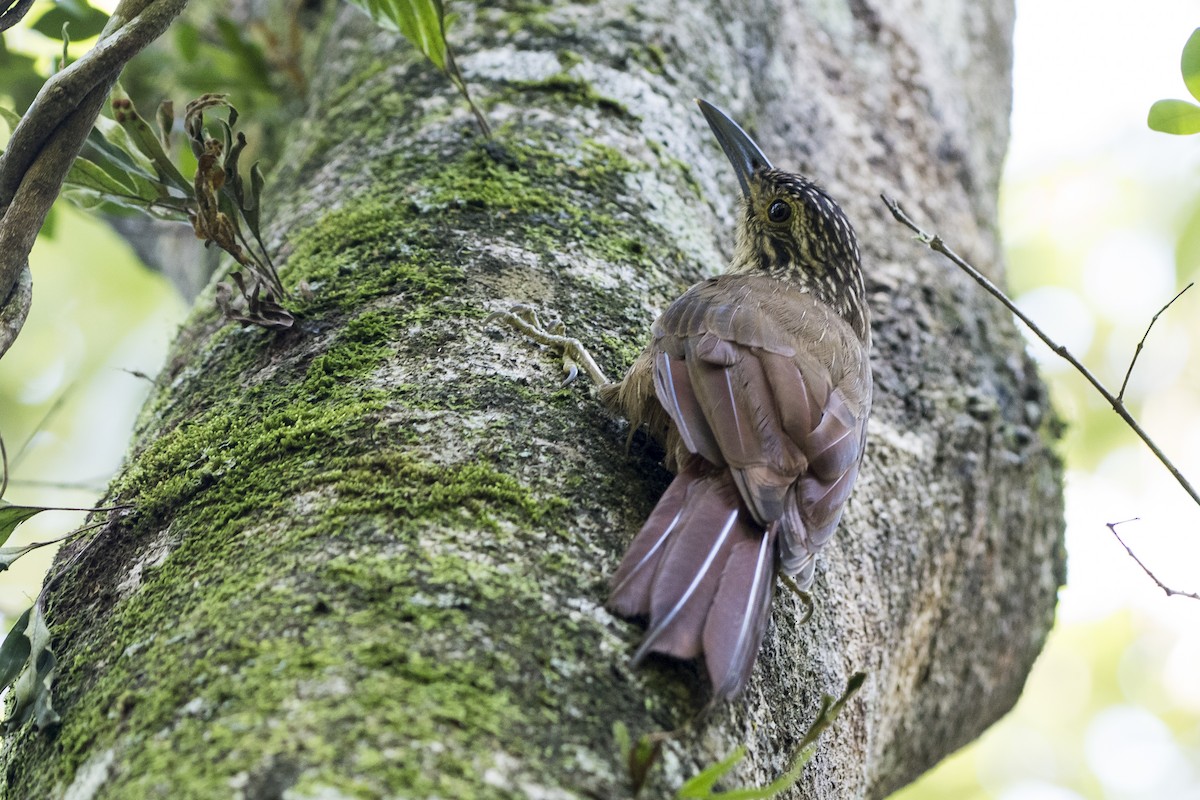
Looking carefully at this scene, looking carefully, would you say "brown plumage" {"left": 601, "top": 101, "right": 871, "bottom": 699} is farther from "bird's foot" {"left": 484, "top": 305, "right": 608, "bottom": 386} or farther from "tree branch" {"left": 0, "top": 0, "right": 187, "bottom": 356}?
"tree branch" {"left": 0, "top": 0, "right": 187, "bottom": 356}

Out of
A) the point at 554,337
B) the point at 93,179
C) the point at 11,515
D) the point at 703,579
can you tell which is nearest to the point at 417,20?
the point at 93,179

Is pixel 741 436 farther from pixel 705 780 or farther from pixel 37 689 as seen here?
pixel 37 689

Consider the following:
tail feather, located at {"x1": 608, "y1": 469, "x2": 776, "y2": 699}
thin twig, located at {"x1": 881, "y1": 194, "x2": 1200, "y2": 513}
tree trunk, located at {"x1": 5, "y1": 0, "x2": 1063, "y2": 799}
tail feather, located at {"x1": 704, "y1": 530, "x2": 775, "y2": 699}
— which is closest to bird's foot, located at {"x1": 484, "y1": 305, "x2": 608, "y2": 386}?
tree trunk, located at {"x1": 5, "y1": 0, "x2": 1063, "y2": 799}

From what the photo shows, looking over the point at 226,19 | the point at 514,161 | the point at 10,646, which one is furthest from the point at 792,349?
the point at 226,19

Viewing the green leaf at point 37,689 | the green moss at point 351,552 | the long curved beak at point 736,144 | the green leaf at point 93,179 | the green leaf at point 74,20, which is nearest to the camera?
the green moss at point 351,552

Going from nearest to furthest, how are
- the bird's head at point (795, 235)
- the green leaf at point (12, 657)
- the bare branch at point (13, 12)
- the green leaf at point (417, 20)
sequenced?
1. the green leaf at point (12, 657)
2. the bare branch at point (13, 12)
3. the green leaf at point (417, 20)
4. the bird's head at point (795, 235)

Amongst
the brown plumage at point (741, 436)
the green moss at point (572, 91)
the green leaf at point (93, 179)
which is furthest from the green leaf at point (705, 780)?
the green moss at point (572, 91)

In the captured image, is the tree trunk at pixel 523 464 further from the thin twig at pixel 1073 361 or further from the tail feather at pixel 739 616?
the thin twig at pixel 1073 361
